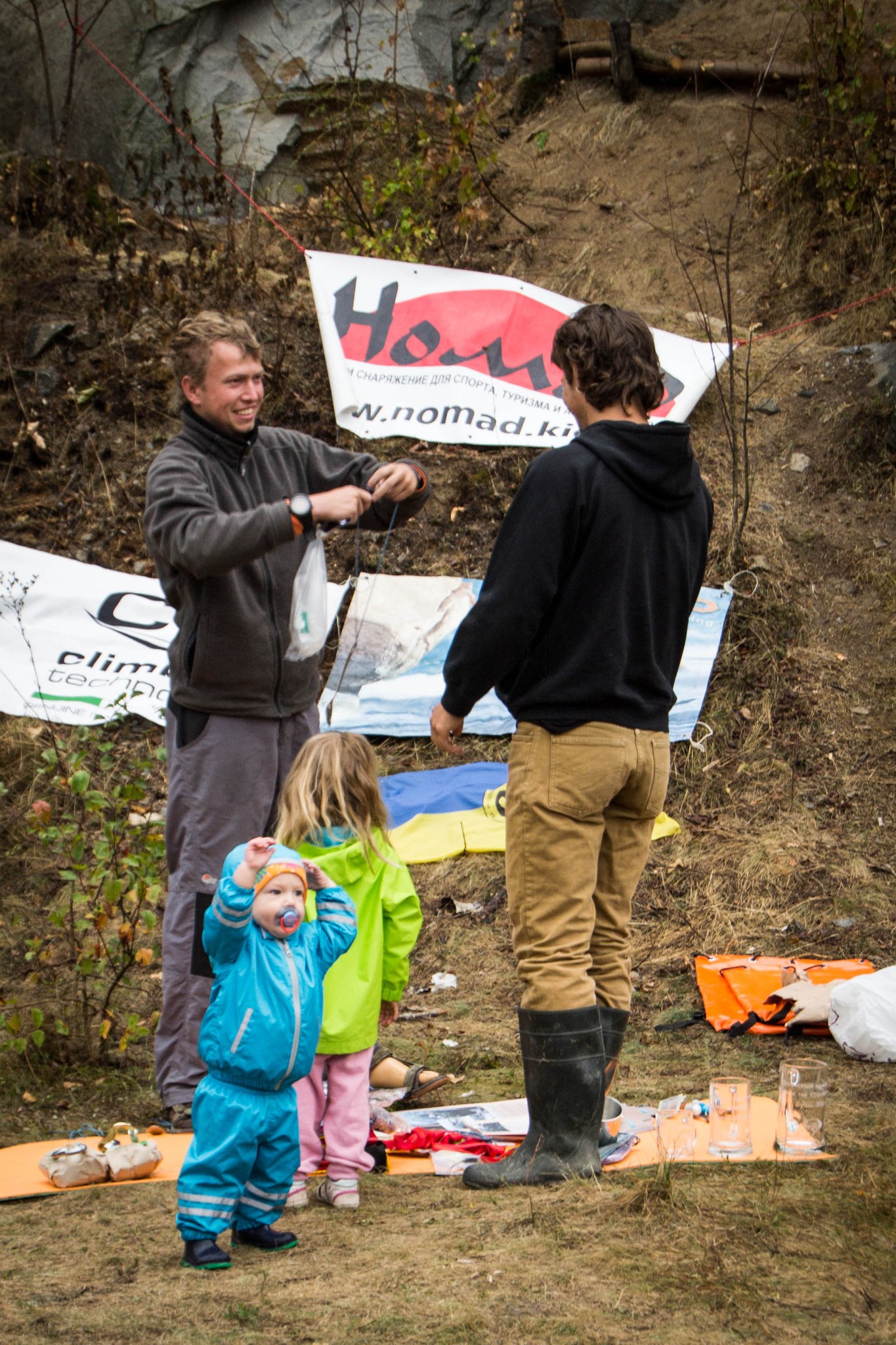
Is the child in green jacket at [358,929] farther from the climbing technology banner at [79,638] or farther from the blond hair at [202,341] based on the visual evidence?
the climbing technology banner at [79,638]

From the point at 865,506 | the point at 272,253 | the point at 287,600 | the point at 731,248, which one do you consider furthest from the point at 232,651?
the point at 731,248

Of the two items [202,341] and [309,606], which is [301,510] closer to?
[309,606]

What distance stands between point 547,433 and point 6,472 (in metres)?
3.37

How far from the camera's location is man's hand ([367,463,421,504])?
3.45 meters

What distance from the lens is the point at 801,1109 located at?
298 cm

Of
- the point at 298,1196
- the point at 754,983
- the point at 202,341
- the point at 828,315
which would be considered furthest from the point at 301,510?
the point at 828,315

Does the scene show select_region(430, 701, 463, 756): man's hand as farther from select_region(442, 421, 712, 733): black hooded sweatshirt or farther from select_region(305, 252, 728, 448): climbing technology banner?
select_region(305, 252, 728, 448): climbing technology banner

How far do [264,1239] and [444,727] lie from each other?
1107 millimetres

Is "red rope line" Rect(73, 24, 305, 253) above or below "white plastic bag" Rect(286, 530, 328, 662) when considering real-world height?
above

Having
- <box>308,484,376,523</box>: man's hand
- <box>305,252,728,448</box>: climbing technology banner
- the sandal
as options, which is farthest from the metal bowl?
<box>305,252,728,448</box>: climbing technology banner

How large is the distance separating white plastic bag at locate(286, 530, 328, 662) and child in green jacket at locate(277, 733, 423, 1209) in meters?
0.45

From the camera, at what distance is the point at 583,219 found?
33.2 ft

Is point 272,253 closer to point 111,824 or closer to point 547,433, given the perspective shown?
point 547,433

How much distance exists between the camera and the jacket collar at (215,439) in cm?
347
